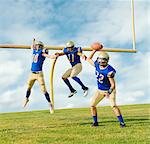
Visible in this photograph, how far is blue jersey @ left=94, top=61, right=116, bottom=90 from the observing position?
24.0 ft

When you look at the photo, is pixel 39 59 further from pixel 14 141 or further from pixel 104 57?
pixel 14 141

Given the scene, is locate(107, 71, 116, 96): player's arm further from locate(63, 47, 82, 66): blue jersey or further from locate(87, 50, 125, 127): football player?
locate(63, 47, 82, 66): blue jersey

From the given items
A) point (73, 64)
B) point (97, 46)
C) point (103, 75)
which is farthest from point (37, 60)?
point (103, 75)

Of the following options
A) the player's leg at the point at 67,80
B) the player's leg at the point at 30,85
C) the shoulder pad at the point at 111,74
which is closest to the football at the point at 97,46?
the player's leg at the point at 67,80

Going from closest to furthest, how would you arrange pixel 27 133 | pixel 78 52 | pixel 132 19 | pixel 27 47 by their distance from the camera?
pixel 27 133 → pixel 78 52 → pixel 27 47 → pixel 132 19

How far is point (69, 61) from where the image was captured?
898 centimetres

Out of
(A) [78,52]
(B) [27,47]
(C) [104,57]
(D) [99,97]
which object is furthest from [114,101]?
(B) [27,47]

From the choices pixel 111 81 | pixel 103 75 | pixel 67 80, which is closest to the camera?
pixel 111 81

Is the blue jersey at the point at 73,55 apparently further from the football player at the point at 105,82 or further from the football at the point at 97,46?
the football player at the point at 105,82

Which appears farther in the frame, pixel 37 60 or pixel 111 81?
pixel 37 60

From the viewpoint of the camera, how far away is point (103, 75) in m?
7.38

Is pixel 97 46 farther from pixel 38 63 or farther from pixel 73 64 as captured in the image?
pixel 38 63

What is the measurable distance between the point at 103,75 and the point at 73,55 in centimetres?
164

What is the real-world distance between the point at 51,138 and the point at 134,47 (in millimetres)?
6276
